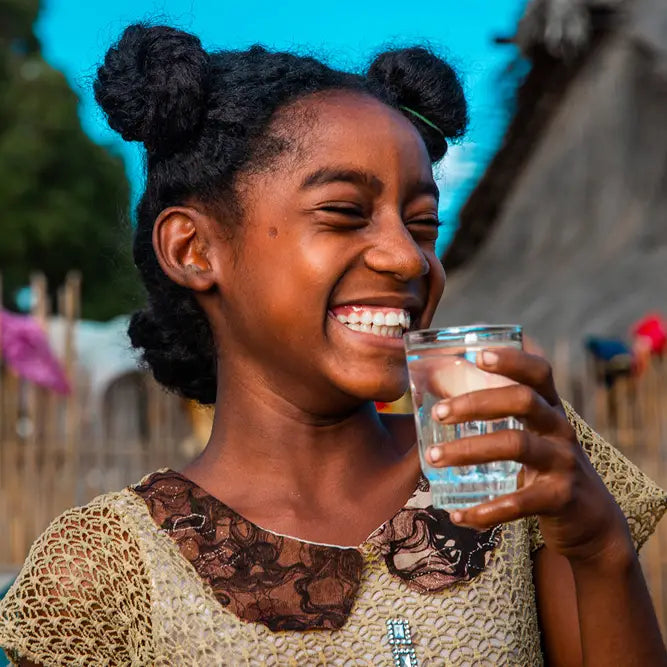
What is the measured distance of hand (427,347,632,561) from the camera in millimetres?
1573

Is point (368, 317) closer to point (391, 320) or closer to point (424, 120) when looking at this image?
point (391, 320)

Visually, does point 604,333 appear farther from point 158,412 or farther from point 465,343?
point 465,343

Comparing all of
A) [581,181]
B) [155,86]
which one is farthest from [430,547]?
[581,181]

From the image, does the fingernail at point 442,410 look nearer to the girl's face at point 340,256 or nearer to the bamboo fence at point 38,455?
the girl's face at point 340,256

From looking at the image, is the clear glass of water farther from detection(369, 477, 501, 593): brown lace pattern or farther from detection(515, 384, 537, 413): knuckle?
detection(369, 477, 501, 593): brown lace pattern

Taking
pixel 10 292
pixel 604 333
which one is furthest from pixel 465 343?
pixel 10 292

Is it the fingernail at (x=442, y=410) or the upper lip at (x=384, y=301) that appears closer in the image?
the fingernail at (x=442, y=410)

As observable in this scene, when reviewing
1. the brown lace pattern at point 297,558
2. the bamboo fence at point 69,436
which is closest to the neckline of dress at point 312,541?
the brown lace pattern at point 297,558

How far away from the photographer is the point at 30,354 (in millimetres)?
8734

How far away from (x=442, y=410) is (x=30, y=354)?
7.55 metres

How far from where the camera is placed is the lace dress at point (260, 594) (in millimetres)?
2074

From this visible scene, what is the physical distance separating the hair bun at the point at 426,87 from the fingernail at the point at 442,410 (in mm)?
1061

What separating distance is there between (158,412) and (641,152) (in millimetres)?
5369

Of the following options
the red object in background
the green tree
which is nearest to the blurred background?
the red object in background
